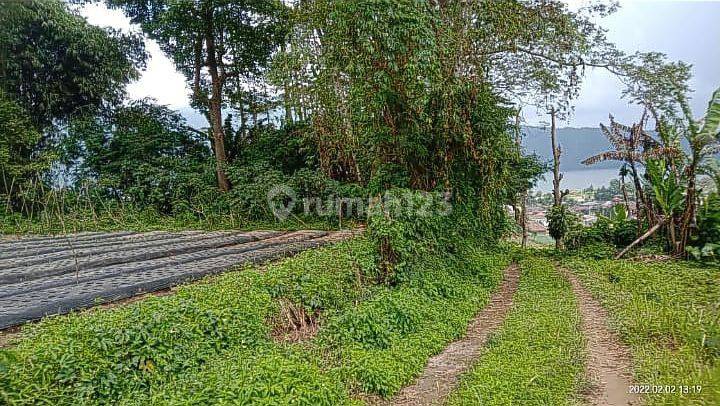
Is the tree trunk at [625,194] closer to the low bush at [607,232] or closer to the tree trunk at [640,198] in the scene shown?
the low bush at [607,232]

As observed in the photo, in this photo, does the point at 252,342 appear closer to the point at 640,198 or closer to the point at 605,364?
the point at 605,364

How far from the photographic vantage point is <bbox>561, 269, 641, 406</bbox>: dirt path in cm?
319

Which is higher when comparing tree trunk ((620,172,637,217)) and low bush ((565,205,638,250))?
tree trunk ((620,172,637,217))

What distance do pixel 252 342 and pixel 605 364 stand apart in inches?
111

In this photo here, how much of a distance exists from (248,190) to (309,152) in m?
1.88

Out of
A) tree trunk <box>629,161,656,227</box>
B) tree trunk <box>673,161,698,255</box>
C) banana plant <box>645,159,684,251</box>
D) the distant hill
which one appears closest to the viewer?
tree trunk <box>673,161,698,255</box>

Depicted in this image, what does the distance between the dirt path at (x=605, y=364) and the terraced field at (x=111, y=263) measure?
3429mm

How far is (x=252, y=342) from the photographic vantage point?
368 cm

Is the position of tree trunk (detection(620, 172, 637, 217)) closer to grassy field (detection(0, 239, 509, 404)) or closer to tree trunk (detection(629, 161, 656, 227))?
tree trunk (detection(629, 161, 656, 227))

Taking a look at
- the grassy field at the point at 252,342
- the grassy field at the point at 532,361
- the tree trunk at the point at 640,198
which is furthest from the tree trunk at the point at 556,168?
the grassy field at the point at 252,342

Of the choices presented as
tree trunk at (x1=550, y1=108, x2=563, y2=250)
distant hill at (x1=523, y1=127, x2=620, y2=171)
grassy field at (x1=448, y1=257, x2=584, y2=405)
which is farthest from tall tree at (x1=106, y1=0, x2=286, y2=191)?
grassy field at (x1=448, y1=257, x2=584, y2=405)

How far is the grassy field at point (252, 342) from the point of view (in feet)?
8.68
